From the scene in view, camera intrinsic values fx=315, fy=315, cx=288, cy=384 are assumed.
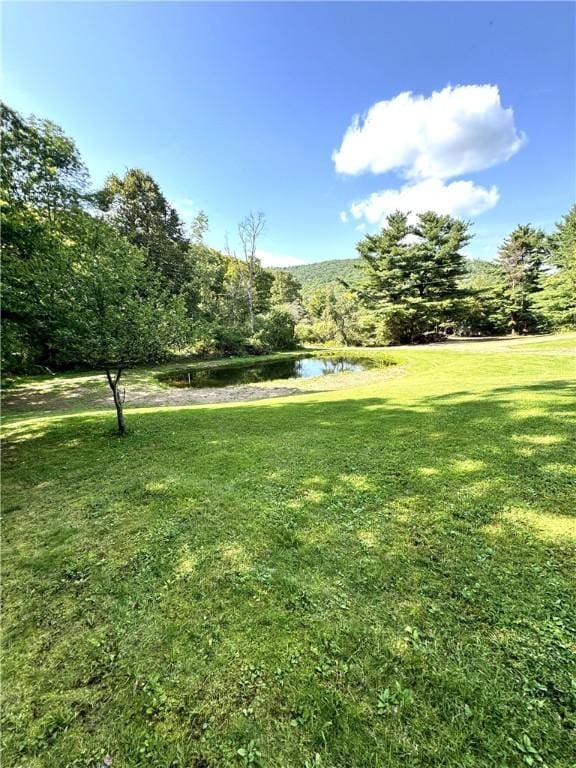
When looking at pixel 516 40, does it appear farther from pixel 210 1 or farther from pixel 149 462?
pixel 149 462

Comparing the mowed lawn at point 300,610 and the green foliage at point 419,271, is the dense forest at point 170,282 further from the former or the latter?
the mowed lawn at point 300,610

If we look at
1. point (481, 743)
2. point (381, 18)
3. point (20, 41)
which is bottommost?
point (481, 743)

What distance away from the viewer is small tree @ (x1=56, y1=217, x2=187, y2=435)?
16.5 feet

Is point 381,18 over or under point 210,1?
over

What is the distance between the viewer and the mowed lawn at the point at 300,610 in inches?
56.8

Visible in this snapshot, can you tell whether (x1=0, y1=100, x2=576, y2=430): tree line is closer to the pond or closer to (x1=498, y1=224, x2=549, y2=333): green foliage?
(x1=498, y1=224, x2=549, y2=333): green foliage

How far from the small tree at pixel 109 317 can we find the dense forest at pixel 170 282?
0.02 m

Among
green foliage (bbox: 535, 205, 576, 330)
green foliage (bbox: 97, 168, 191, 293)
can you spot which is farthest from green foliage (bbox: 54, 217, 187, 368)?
green foliage (bbox: 535, 205, 576, 330)

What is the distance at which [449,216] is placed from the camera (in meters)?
29.5

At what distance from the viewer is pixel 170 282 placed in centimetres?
1683

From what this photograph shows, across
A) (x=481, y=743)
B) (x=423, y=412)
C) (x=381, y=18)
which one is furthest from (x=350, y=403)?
(x=381, y=18)

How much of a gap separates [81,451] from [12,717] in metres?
4.45

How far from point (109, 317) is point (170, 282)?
12802mm

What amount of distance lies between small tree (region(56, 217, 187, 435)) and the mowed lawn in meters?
2.05
